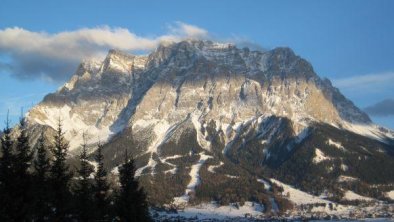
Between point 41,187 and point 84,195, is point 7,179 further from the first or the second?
point 84,195

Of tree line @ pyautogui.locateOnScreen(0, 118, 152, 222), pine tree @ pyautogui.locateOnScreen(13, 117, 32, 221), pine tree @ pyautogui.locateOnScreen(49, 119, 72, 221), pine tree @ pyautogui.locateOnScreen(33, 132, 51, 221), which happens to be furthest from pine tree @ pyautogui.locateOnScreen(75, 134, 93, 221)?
pine tree @ pyautogui.locateOnScreen(13, 117, 32, 221)

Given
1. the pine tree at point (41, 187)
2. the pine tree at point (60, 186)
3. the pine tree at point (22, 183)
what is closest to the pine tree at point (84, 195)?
the pine tree at point (60, 186)

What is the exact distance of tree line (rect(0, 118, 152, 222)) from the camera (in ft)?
186

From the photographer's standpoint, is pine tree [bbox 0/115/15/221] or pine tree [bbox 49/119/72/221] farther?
pine tree [bbox 49/119/72/221]

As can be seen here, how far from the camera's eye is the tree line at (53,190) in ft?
186

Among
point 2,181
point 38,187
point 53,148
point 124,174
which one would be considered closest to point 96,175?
point 124,174

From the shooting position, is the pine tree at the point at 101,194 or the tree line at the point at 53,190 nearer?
the tree line at the point at 53,190

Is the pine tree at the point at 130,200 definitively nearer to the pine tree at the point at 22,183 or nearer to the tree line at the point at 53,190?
the tree line at the point at 53,190

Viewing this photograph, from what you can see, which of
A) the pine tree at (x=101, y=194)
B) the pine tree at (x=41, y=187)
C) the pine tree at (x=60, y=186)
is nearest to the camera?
the pine tree at (x=41, y=187)

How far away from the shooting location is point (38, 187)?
63.1 meters

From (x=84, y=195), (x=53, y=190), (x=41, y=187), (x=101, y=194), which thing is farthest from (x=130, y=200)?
(x=41, y=187)

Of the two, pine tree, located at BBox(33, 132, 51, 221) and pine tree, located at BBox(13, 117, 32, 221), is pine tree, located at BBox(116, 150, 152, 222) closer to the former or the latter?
pine tree, located at BBox(33, 132, 51, 221)

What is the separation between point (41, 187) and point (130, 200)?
18.0 meters

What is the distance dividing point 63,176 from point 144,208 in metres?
18.3
